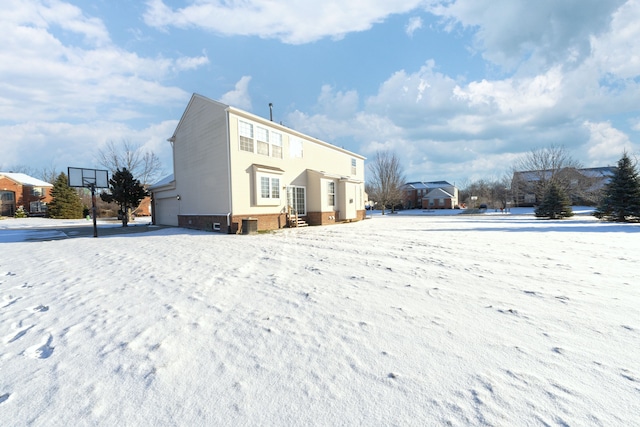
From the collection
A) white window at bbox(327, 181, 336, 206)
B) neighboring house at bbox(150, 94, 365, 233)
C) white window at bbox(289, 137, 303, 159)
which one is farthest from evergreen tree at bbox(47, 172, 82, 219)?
white window at bbox(327, 181, 336, 206)

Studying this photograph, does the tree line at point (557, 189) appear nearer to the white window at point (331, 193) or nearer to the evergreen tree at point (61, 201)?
the white window at point (331, 193)

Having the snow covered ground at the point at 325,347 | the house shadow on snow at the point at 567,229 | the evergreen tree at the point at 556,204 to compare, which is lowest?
the snow covered ground at the point at 325,347

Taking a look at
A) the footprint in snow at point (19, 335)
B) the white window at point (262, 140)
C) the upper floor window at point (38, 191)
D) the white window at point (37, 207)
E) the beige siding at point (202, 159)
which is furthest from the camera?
the upper floor window at point (38, 191)

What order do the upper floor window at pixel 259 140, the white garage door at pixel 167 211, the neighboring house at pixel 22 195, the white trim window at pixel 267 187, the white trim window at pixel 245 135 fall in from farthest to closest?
the neighboring house at pixel 22 195 → the white garage door at pixel 167 211 → the white trim window at pixel 267 187 → the upper floor window at pixel 259 140 → the white trim window at pixel 245 135

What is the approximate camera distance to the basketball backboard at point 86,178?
1418 centimetres

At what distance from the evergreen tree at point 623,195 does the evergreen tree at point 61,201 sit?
1927 inches

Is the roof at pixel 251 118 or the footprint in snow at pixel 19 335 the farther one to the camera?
the roof at pixel 251 118

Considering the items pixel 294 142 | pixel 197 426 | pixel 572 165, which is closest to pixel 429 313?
pixel 197 426

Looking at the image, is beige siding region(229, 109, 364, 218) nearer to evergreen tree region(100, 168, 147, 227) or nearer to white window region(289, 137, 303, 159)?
white window region(289, 137, 303, 159)

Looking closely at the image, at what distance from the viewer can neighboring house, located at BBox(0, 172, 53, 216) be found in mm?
35344

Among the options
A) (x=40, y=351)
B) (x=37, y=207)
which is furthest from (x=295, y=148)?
(x=37, y=207)

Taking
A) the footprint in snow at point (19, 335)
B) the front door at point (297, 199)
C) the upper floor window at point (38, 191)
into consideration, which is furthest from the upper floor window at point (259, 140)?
the upper floor window at point (38, 191)

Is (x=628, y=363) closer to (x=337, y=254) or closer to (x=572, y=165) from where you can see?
(x=337, y=254)

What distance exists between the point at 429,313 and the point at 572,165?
4504 centimetres
